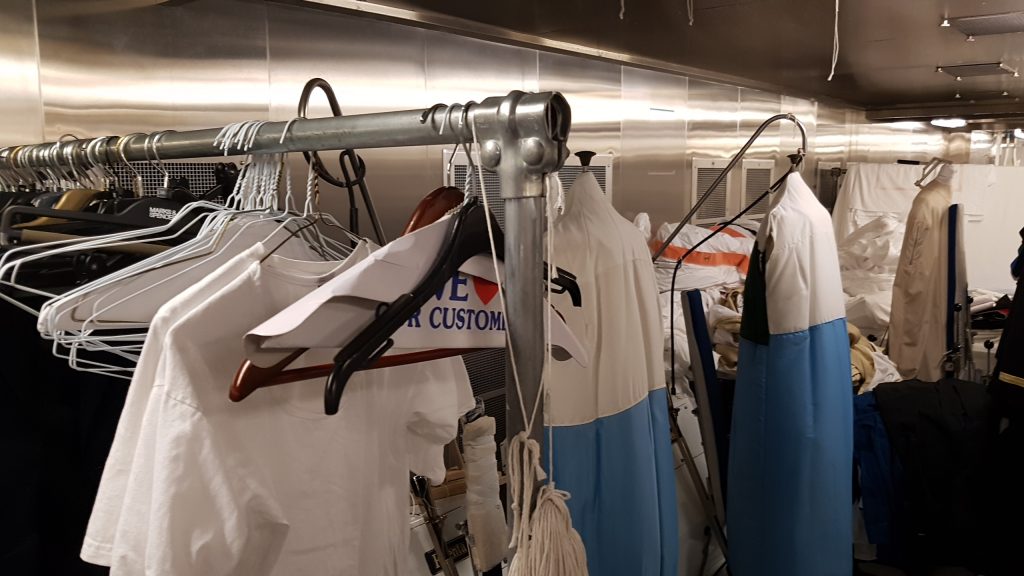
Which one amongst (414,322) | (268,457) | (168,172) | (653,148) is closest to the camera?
(414,322)

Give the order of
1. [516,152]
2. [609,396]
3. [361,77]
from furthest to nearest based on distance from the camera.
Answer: [361,77], [609,396], [516,152]

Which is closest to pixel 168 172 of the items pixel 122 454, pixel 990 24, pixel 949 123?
pixel 122 454

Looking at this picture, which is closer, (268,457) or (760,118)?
(268,457)

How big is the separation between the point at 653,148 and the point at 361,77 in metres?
1.89

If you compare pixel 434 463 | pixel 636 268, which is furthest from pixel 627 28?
pixel 434 463

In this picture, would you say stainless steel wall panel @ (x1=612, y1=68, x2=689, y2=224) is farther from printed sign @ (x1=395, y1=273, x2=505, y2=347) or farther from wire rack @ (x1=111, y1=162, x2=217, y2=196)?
printed sign @ (x1=395, y1=273, x2=505, y2=347)

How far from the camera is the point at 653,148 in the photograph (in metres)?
3.66

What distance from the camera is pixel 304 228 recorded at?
1.07 m

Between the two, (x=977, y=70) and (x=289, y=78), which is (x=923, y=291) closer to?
(x=977, y=70)

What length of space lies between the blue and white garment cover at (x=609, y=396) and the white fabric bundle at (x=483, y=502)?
0.18m

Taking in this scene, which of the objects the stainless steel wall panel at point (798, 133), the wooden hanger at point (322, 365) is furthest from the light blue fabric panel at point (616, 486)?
the stainless steel wall panel at point (798, 133)

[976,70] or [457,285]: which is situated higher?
[976,70]

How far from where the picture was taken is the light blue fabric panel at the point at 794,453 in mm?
2266

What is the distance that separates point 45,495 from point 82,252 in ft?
1.50
